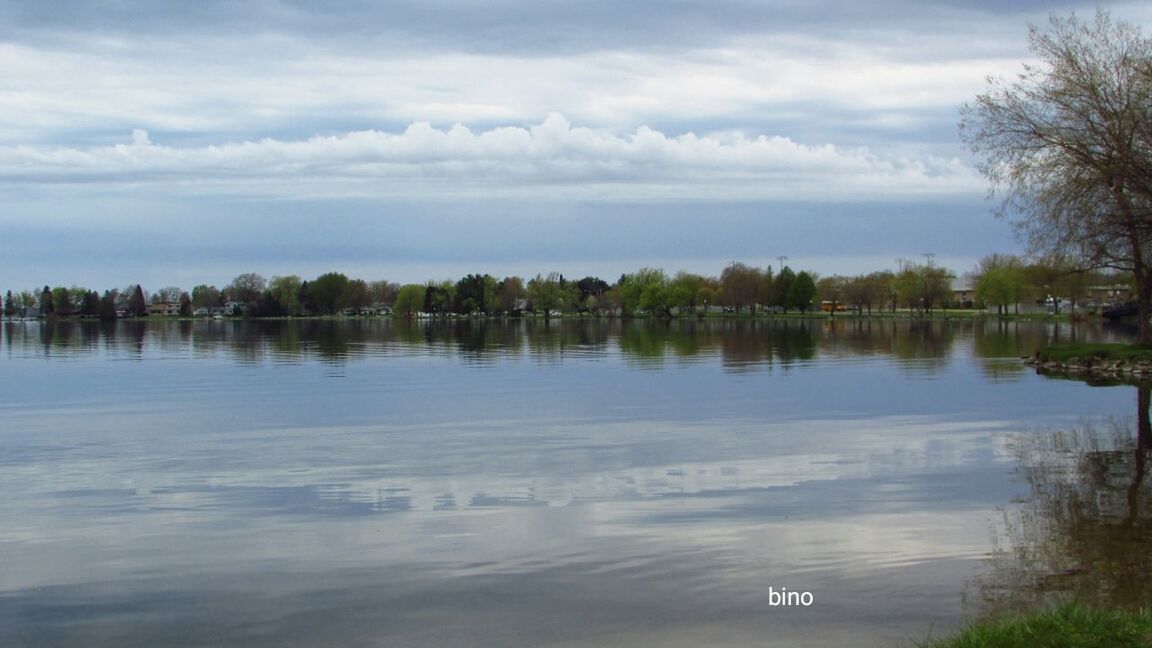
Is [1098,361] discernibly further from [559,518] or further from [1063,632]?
[1063,632]

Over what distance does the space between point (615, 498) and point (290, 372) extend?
3820 centimetres

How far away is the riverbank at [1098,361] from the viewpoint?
4775 cm

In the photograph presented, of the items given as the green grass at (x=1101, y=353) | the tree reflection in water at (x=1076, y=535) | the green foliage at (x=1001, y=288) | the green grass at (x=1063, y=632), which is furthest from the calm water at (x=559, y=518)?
the green foliage at (x=1001, y=288)

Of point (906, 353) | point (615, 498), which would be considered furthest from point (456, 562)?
point (906, 353)

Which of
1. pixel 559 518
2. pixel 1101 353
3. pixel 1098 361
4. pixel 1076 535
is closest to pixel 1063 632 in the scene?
pixel 1076 535

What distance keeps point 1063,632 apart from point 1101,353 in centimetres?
4768

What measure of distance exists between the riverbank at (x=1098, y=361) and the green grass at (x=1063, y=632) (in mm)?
40339

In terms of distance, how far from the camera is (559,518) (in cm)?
1692

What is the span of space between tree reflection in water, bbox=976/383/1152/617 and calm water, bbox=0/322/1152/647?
0.06 meters

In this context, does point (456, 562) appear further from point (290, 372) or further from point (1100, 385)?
point (290, 372)

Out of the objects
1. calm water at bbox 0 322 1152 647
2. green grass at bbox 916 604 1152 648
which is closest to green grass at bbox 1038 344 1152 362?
calm water at bbox 0 322 1152 647

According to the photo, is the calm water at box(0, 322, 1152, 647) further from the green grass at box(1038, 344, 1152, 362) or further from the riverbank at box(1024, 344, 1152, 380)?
the green grass at box(1038, 344, 1152, 362)

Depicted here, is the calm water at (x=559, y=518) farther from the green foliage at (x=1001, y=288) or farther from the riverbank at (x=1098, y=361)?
the green foliage at (x=1001, y=288)

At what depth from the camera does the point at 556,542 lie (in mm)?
15312
